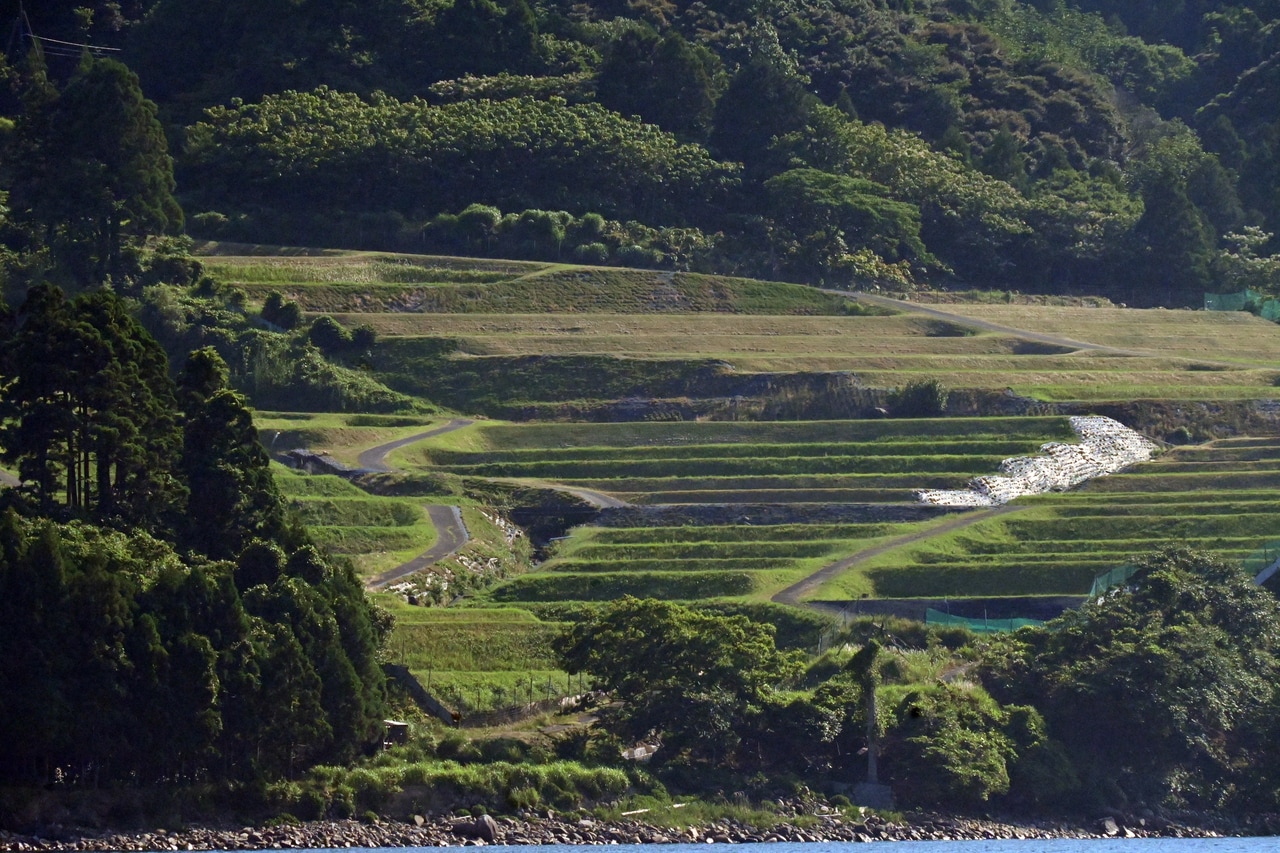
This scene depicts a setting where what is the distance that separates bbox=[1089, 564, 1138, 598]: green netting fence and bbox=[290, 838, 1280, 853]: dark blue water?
36.7 feet

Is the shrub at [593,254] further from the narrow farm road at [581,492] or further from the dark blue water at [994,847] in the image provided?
the dark blue water at [994,847]

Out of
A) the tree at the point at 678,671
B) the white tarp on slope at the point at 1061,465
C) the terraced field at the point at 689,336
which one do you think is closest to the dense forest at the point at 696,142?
the terraced field at the point at 689,336

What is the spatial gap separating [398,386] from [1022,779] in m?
43.2

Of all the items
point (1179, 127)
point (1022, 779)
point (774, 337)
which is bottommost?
point (1022, 779)

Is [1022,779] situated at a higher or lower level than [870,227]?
lower

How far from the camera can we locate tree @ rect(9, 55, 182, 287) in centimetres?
9381

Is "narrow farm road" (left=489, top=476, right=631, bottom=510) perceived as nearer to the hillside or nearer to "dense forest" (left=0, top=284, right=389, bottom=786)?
the hillside

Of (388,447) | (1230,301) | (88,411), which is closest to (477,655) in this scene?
(88,411)

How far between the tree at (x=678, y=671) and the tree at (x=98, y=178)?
4365cm

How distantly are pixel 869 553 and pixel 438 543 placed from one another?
1329 centimetres

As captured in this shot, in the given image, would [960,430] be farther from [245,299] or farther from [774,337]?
[245,299]

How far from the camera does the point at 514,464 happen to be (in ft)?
273

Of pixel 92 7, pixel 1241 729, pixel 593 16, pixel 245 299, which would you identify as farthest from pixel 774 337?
pixel 92 7

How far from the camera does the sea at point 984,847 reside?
164 ft
